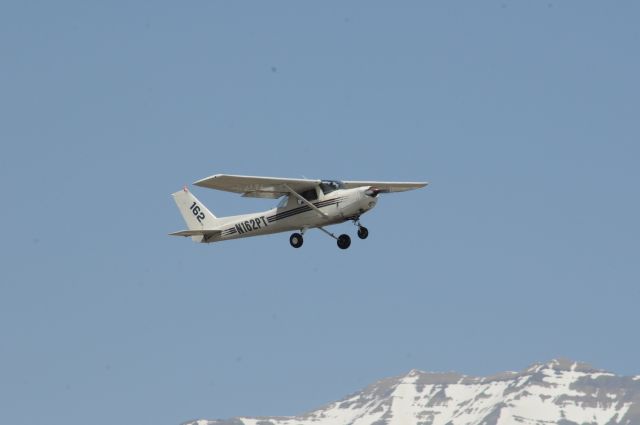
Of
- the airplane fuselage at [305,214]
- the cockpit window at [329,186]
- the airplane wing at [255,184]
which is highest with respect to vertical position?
the airplane wing at [255,184]

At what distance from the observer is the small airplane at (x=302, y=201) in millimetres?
52344

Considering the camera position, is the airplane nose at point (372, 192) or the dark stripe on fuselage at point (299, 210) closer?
the airplane nose at point (372, 192)

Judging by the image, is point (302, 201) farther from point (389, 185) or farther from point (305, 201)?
point (389, 185)

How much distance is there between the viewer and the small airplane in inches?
2061

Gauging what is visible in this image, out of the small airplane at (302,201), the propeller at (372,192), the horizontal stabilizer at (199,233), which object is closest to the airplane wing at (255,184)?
the small airplane at (302,201)

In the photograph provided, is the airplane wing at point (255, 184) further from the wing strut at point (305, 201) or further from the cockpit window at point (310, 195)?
the cockpit window at point (310, 195)

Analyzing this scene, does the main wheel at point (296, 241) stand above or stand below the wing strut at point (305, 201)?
below

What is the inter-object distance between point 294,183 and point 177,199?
1173 cm

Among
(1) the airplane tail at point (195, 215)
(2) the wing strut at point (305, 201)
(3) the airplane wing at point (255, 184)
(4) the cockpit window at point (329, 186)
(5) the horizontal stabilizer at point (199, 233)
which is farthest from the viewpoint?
(1) the airplane tail at point (195, 215)

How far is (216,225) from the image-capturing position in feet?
194

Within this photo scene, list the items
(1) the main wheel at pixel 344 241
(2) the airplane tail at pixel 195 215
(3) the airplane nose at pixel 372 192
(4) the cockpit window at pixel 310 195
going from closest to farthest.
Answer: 1. (3) the airplane nose at pixel 372 192
2. (4) the cockpit window at pixel 310 195
3. (1) the main wheel at pixel 344 241
4. (2) the airplane tail at pixel 195 215

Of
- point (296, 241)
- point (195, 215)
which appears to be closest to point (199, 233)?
point (195, 215)

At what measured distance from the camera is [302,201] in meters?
53.6

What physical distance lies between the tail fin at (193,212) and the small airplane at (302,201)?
11.3 ft
